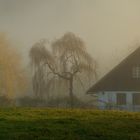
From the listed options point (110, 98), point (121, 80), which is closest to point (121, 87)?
point (121, 80)

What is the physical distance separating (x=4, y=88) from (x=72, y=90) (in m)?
7.10

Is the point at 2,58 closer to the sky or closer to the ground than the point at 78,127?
closer to the sky

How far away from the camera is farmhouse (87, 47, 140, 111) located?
46.8 meters

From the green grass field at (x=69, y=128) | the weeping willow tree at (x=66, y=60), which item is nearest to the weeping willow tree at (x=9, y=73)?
the weeping willow tree at (x=66, y=60)

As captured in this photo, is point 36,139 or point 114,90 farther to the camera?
point 114,90

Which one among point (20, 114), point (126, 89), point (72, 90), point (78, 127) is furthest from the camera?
point (72, 90)

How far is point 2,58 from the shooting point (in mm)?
48875

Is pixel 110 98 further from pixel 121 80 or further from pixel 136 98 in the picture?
pixel 121 80

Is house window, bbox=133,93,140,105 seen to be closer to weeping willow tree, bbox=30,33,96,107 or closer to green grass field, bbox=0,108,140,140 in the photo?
weeping willow tree, bbox=30,33,96,107

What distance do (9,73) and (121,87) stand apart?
9896 millimetres

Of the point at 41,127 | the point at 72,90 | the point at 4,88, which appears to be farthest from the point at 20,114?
the point at 72,90

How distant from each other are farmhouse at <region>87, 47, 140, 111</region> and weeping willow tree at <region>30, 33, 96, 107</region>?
3.72 metres

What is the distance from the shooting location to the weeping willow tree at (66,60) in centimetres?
5309

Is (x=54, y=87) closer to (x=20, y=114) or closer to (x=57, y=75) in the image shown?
(x=57, y=75)
